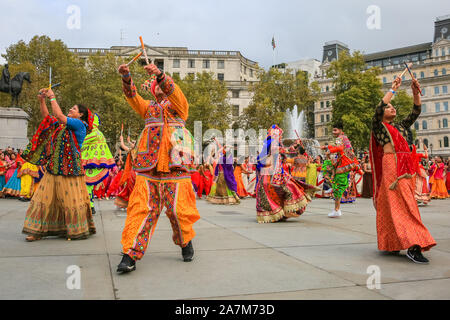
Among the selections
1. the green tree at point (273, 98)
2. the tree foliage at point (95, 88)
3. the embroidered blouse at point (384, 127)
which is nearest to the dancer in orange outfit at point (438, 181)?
the embroidered blouse at point (384, 127)

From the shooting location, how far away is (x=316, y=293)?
315 centimetres

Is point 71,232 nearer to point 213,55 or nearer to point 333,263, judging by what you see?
point 333,263

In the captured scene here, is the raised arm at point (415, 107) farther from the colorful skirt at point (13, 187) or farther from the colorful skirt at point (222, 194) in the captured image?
the colorful skirt at point (13, 187)

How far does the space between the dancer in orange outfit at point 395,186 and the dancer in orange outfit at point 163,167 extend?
2296 millimetres

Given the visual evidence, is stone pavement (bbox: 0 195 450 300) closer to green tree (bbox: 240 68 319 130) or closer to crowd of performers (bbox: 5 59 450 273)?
crowd of performers (bbox: 5 59 450 273)

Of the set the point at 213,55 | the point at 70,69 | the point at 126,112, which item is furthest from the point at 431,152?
the point at 70,69

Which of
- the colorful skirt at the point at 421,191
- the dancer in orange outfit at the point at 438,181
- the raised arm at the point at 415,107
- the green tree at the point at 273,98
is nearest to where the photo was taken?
the raised arm at the point at 415,107

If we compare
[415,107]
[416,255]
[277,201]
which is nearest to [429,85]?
[277,201]

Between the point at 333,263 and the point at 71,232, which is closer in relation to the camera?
the point at 333,263

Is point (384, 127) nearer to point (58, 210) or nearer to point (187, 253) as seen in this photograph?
point (187, 253)

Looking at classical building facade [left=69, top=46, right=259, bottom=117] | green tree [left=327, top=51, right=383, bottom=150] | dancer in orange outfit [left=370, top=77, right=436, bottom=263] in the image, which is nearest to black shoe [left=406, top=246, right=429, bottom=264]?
dancer in orange outfit [left=370, top=77, right=436, bottom=263]

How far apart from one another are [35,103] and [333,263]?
120ft

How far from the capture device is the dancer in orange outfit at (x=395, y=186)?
4.41m

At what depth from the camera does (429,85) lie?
70.8 meters
